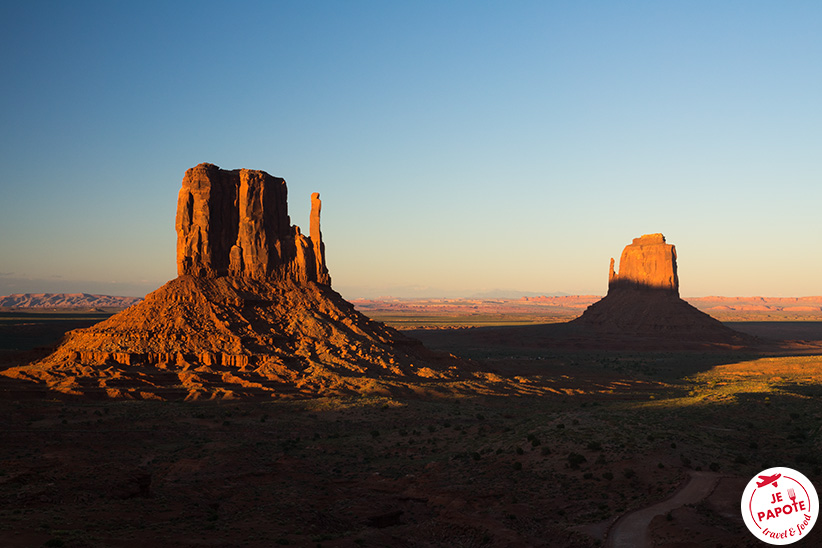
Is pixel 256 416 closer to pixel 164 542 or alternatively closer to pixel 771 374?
pixel 164 542

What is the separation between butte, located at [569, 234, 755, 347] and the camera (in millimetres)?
127188

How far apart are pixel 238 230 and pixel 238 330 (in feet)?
40.7

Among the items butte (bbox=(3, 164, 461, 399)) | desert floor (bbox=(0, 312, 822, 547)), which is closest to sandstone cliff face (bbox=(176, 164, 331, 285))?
butte (bbox=(3, 164, 461, 399))

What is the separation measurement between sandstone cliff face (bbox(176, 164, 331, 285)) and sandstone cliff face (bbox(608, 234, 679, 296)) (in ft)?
326

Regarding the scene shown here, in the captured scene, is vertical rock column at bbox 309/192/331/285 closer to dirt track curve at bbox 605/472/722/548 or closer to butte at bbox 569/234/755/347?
dirt track curve at bbox 605/472/722/548

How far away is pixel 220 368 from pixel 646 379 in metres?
51.8

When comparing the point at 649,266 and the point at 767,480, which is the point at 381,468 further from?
the point at 649,266

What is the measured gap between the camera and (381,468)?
3416cm

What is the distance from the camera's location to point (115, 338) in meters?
57.0

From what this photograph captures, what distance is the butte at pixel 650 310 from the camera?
417 ft

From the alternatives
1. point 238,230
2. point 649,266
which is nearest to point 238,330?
point 238,230

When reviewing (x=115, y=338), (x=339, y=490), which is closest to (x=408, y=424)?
(x=339, y=490)

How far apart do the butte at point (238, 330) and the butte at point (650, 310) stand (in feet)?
249

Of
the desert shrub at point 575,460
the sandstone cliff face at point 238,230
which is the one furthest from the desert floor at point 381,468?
the sandstone cliff face at point 238,230
